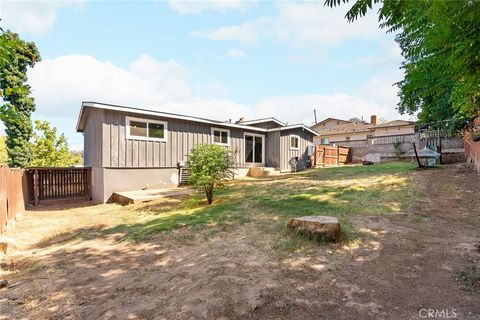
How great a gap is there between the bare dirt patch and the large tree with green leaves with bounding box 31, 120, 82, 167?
14486 mm

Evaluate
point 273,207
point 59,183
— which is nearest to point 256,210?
point 273,207

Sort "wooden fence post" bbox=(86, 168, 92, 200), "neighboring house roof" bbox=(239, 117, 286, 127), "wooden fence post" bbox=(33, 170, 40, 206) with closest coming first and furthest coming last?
"wooden fence post" bbox=(33, 170, 40, 206) → "wooden fence post" bbox=(86, 168, 92, 200) → "neighboring house roof" bbox=(239, 117, 286, 127)

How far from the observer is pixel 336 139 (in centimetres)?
3731

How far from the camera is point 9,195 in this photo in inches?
296

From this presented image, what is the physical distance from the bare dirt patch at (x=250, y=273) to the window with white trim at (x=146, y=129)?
6.33 meters

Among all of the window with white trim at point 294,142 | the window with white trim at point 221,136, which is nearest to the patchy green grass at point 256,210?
the window with white trim at point 221,136

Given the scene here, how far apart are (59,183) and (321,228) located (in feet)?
40.5

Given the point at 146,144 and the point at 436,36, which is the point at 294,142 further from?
the point at 436,36

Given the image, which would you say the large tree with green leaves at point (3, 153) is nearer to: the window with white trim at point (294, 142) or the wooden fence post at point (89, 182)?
the wooden fence post at point (89, 182)

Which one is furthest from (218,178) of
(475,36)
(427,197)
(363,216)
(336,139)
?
(336,139)

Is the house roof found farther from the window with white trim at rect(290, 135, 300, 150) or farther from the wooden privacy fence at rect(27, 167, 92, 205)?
the wooden privacy fence at rect(27, 167, 92, 205)

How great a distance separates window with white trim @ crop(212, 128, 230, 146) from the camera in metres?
14.9

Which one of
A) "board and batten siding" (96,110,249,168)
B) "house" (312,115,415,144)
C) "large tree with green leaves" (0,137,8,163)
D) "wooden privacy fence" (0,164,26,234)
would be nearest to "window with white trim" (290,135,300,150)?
"board and batten siding" (96,110,249,168)

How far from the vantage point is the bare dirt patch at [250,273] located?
9.70 feet
